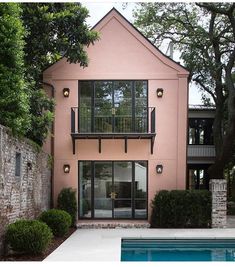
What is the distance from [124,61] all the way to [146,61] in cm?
83

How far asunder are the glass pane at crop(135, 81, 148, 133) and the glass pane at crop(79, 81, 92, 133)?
1.74m

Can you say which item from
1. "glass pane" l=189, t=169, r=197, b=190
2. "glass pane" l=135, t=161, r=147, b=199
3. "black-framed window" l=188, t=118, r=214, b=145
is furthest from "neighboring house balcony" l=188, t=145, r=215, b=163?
"glass pane" l=135, t=161, r=147, b=199

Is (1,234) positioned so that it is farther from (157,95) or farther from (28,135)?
(157,95)

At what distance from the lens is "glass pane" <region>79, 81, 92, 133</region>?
16219mm

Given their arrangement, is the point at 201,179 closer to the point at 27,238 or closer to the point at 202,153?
the point at 202,153

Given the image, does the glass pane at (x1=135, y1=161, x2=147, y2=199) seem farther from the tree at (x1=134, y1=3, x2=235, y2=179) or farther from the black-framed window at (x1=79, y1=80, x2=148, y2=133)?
the tree at (x1=134, y1=3, x2=235, y2=179)

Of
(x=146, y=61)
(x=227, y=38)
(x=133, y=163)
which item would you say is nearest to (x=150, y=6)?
(x=227, y=38)

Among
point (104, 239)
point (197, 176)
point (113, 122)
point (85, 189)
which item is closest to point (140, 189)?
point (85, 189)

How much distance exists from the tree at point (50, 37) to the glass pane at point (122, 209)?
3.96 meters

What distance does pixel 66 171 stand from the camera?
16469 millimetres

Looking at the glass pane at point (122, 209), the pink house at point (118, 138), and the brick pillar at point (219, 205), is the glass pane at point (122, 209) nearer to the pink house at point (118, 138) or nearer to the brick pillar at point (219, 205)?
the pink house at point (118, 138)

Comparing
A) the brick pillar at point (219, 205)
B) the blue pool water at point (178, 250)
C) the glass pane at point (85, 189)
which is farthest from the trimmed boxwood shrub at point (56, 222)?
the brick pillar at point (219, 205)

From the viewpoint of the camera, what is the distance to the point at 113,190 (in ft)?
53.7

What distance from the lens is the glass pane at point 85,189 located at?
1639cm
